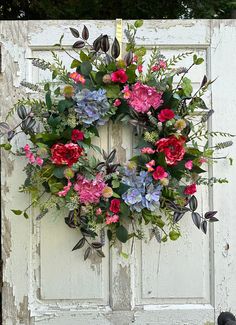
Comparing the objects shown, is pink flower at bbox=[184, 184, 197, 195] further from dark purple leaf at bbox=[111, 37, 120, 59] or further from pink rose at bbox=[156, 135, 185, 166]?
dark purple leaf at bbox=[111, 37, 120, 59]

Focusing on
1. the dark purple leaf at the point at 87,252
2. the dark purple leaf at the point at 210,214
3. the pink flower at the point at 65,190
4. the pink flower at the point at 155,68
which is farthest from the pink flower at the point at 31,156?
the dark purple leaf at the point at 210,214

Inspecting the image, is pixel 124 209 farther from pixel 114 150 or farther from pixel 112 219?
pixel 114 150

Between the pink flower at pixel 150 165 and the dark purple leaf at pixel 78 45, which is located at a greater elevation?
the dark purple leaf at pixel 78 45

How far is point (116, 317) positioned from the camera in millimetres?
2047

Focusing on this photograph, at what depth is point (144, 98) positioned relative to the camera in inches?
73.2

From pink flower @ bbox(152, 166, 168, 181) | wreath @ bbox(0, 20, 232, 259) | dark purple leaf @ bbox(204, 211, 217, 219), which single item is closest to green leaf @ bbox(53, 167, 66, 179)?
wreath @ bbox(0, 20, 232, 259)

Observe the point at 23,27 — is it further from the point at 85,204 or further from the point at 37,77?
the point at 85,204

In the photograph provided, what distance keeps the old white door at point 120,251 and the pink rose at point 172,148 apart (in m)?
0.21

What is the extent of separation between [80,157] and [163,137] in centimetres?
32

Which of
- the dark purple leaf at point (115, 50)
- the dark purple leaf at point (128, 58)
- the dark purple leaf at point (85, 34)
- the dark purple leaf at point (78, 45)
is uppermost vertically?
the dark purple leaf at point (85, 34)

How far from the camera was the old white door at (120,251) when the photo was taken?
6.62ft

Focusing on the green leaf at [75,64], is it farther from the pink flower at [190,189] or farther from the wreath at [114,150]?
the pink flower at [190,189]

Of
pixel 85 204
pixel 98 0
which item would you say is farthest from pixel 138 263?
pixel 98 0

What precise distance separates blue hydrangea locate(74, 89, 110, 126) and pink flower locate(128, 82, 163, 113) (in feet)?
0.33
